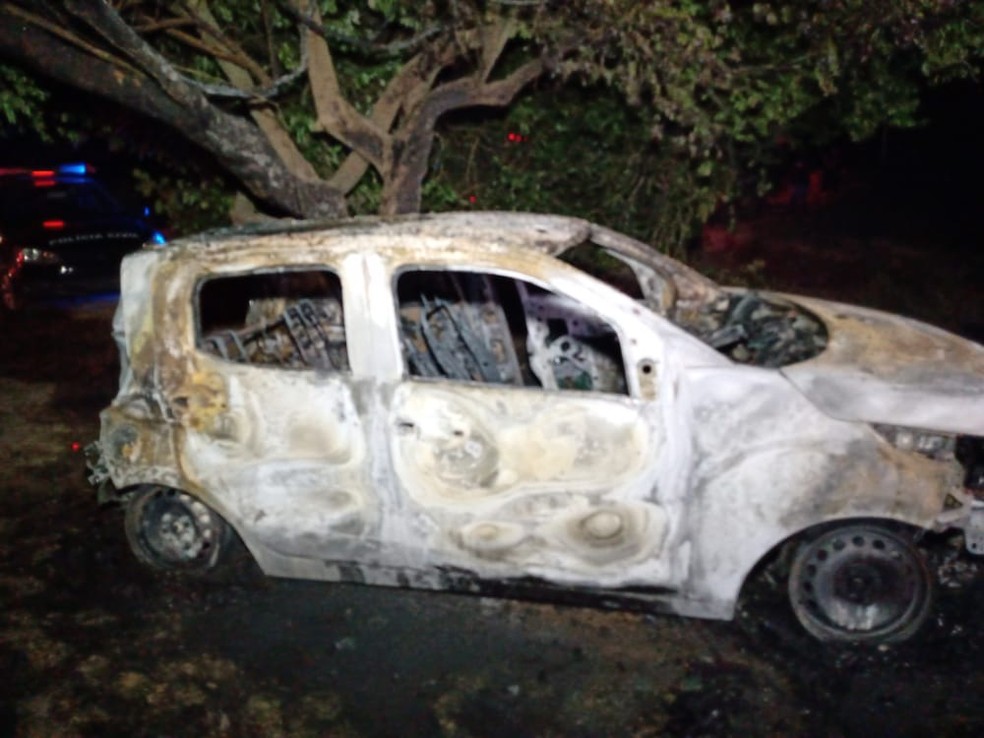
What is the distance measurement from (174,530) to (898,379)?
11.5ft

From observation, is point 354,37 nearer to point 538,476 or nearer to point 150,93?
point 150,93

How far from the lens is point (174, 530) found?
488 cm

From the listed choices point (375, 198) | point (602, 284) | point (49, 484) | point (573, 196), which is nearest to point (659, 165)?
point (573, 196)

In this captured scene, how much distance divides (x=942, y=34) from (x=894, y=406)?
361cm

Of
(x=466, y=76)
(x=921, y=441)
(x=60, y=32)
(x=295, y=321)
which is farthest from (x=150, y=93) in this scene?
(x=921, y=441)

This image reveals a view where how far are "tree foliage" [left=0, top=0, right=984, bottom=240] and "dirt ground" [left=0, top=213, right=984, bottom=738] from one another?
10.1ft

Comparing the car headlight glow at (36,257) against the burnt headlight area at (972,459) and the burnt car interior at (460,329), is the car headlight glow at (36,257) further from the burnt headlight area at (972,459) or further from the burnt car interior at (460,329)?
the burnt headlight area at (972,459)

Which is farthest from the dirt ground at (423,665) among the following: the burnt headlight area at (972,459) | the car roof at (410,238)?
the car roof at (410,238)

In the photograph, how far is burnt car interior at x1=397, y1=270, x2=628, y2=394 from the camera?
17.6 feet

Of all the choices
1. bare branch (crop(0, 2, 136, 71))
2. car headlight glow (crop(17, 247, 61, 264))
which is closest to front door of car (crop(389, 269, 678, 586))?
Result: bare branch (crop(0, 2, 136, 71))

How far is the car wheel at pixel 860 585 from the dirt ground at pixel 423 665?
12cm

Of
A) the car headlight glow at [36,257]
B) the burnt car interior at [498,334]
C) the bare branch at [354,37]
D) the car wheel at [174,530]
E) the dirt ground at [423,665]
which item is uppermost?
the bare branch at [354,37]

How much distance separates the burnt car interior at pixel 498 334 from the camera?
17.6ft

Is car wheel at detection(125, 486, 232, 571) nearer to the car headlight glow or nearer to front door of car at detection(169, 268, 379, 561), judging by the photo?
front door of car at detection(169, 268, 379, 561)
